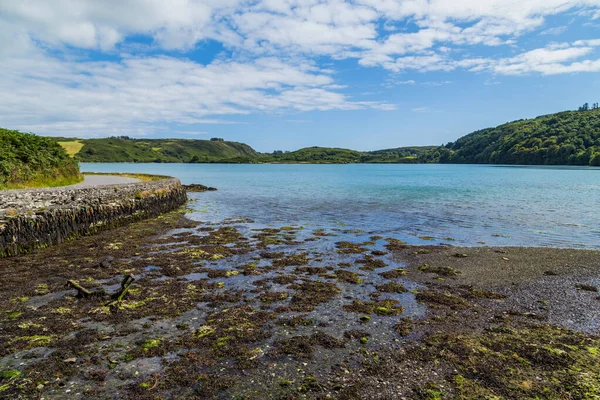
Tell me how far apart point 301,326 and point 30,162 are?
3155 cm

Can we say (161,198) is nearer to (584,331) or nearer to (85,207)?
(85,207)

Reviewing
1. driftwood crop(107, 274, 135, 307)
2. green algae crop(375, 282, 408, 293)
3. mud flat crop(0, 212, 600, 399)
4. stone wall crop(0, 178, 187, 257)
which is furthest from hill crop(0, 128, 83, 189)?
green algae crop(375, 282, 408, 293)

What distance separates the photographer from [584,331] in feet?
29.4

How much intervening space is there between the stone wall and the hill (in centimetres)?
703

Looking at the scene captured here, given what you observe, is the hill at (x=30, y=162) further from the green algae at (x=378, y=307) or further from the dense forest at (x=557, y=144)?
the dense forest at (x=557, y=144)

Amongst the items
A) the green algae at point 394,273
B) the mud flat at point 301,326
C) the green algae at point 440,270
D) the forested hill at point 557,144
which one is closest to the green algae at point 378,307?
the mud flat at point 301,326

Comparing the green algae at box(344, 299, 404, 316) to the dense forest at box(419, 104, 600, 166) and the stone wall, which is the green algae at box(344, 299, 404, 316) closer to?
the stone wall

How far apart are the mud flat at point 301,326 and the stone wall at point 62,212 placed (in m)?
1.27

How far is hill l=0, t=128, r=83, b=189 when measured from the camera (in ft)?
86.7

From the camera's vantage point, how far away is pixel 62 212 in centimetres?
1970

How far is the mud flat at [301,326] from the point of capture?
6.75 m

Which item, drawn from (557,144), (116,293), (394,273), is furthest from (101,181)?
(557,144)

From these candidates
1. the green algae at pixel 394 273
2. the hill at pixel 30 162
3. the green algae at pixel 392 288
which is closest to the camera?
the green algae at pixel 392 288

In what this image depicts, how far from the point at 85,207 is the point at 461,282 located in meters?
21.5
